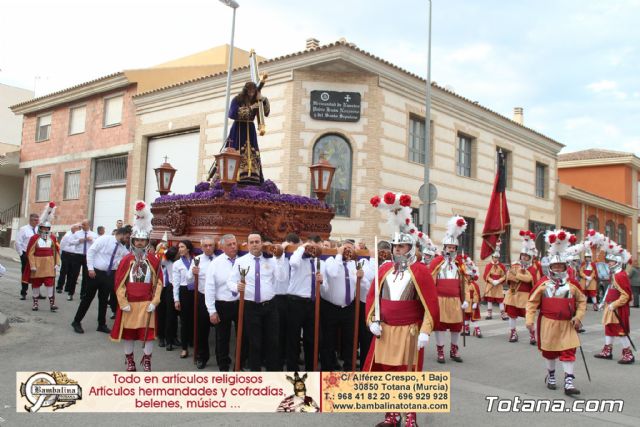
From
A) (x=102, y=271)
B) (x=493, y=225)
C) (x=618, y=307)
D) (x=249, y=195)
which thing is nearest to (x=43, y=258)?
(x=102, y=271)

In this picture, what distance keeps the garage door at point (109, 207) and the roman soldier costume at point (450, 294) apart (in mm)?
15771

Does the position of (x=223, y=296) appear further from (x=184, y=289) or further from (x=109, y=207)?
(x=109, y=207)

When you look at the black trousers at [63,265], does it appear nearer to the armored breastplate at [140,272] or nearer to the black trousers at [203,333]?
the black trousers at [203,333]

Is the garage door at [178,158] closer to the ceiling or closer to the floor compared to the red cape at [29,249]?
closer to the ceiling

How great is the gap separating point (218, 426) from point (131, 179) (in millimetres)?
17917

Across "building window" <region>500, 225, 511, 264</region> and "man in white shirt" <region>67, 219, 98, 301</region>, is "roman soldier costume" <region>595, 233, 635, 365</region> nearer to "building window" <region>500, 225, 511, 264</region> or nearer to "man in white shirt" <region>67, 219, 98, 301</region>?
"man in white shirt" <region>67, 219, 98, 301</region>

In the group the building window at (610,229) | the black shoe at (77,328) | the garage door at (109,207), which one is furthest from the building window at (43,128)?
the building window at (610,229)

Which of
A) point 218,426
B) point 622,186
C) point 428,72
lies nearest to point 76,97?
point 428,72

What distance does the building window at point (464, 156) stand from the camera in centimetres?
2091

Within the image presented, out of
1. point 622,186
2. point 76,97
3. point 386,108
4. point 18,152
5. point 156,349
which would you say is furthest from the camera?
point 622,186

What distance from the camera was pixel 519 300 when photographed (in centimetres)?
1123

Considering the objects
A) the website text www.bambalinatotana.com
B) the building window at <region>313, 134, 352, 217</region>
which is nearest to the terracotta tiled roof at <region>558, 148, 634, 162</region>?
the building window at <region>313, 134, 352, 217</region>

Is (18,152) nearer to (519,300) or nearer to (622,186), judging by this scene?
(519,300)

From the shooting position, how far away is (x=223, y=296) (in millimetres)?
6938
